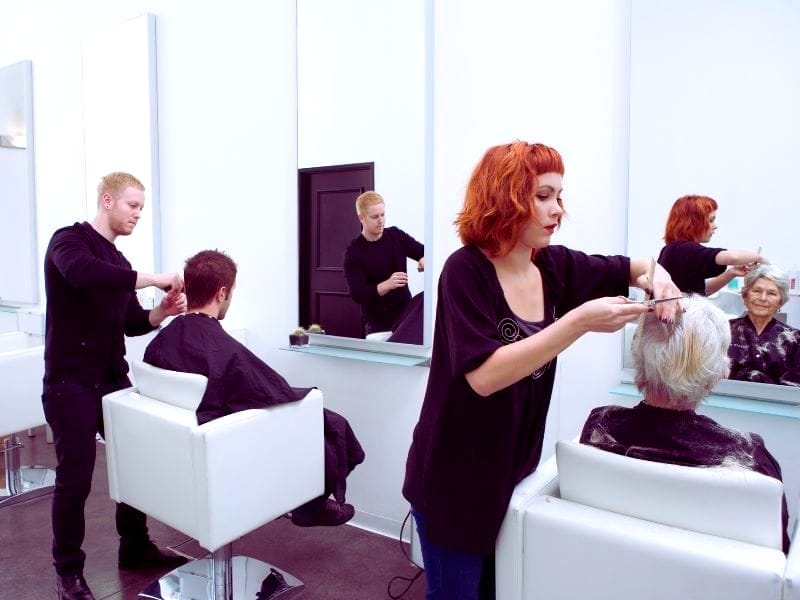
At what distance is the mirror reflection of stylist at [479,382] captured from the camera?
3.78ft

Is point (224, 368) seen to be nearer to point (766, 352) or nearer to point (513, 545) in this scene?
point (513, 545)

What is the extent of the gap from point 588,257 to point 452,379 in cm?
47

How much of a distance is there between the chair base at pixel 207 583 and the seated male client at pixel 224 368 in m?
0.22

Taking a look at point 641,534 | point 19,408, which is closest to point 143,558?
point 19,408

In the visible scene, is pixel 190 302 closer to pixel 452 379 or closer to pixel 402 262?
pixel 402 262

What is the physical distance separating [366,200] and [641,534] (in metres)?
1.60

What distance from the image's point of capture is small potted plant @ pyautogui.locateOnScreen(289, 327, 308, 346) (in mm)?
2582

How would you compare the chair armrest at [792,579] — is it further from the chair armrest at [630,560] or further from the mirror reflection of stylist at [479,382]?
the mirror reflection of stylist at [479,382]

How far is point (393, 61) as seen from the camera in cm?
224

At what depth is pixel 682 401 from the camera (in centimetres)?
123

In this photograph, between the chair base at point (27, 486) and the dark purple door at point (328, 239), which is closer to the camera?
the dark purple door at point (328, 239)

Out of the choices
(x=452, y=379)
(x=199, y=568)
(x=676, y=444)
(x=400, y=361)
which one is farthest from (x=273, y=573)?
(x=676, y=444)

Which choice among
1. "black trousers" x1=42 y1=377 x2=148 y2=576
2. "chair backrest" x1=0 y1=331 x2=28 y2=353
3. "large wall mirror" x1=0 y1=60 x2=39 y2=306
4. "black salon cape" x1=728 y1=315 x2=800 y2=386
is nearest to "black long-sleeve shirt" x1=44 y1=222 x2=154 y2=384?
"black trousers" x1=42 y1=377 x2=148 y2=576

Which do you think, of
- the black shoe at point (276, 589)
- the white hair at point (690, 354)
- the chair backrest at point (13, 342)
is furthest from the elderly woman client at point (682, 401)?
the chair backrest at point (13, 342)
